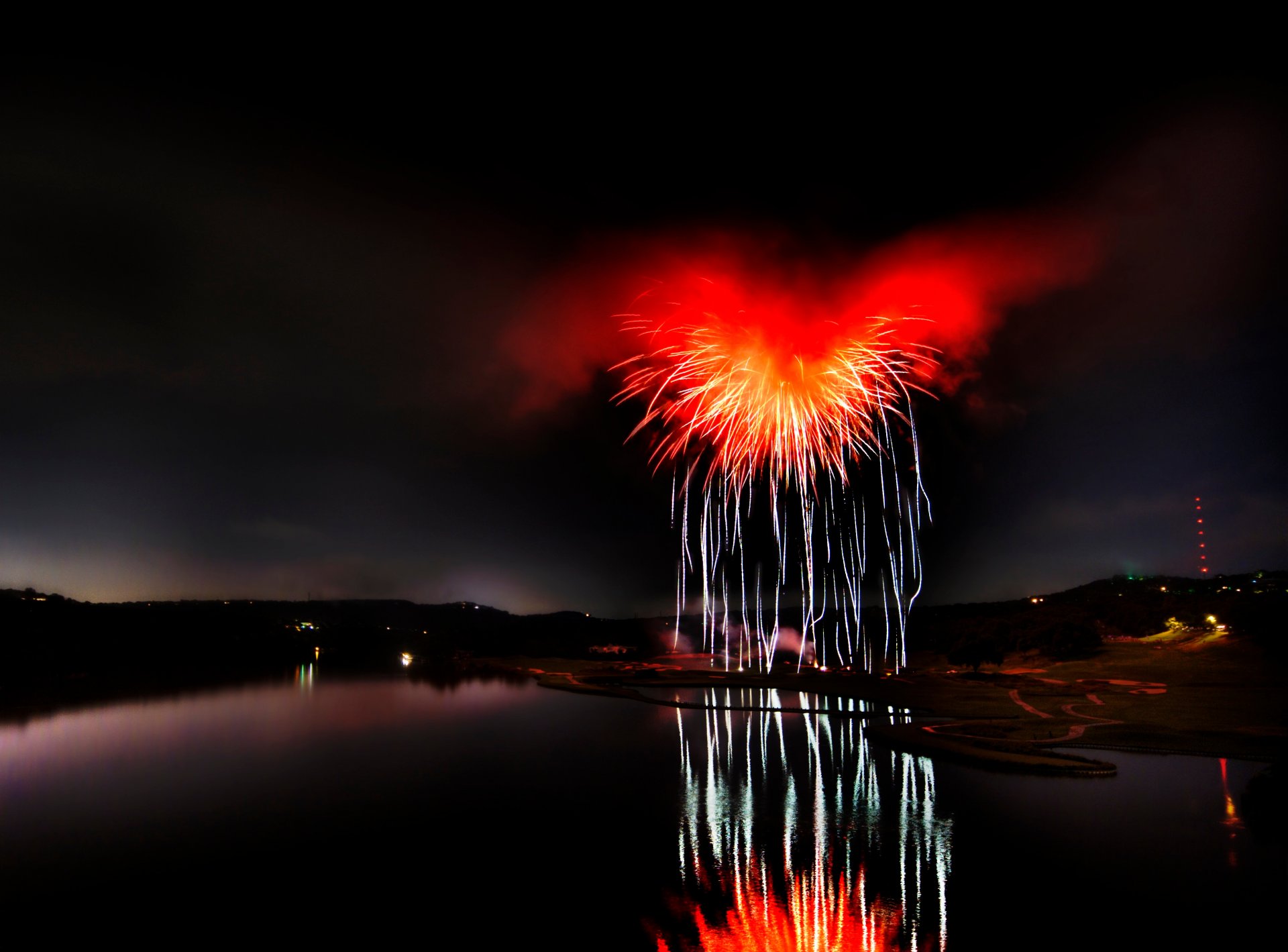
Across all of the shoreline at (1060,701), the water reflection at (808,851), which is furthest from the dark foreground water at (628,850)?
the shoreline at (1060,701)

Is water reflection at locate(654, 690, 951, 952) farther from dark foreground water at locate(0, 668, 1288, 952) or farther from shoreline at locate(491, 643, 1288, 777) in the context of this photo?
shoreline at locate(491, 643, 1288, 777)

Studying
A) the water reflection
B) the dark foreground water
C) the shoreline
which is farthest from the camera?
the shoreline

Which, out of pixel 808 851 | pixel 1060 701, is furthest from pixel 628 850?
pixel 1060 701

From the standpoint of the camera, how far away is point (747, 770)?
1037 inches

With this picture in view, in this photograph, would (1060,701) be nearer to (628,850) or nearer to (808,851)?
(808,851)

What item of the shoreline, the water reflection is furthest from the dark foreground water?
the shoreline

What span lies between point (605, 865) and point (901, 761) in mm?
15340

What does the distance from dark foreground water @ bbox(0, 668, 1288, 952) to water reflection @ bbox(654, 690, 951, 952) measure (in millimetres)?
80

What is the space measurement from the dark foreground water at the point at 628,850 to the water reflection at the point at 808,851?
0.26 feet

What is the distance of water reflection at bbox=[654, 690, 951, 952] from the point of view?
12.3 m

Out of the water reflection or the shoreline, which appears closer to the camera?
the water reflection

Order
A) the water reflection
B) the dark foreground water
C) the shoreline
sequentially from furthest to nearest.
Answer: the shoreline, the dark foreground water, the water reflection

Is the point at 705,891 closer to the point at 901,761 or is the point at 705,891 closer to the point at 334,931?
the point at 334,931

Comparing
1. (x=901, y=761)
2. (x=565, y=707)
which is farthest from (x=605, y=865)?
(x=565, y=707)
